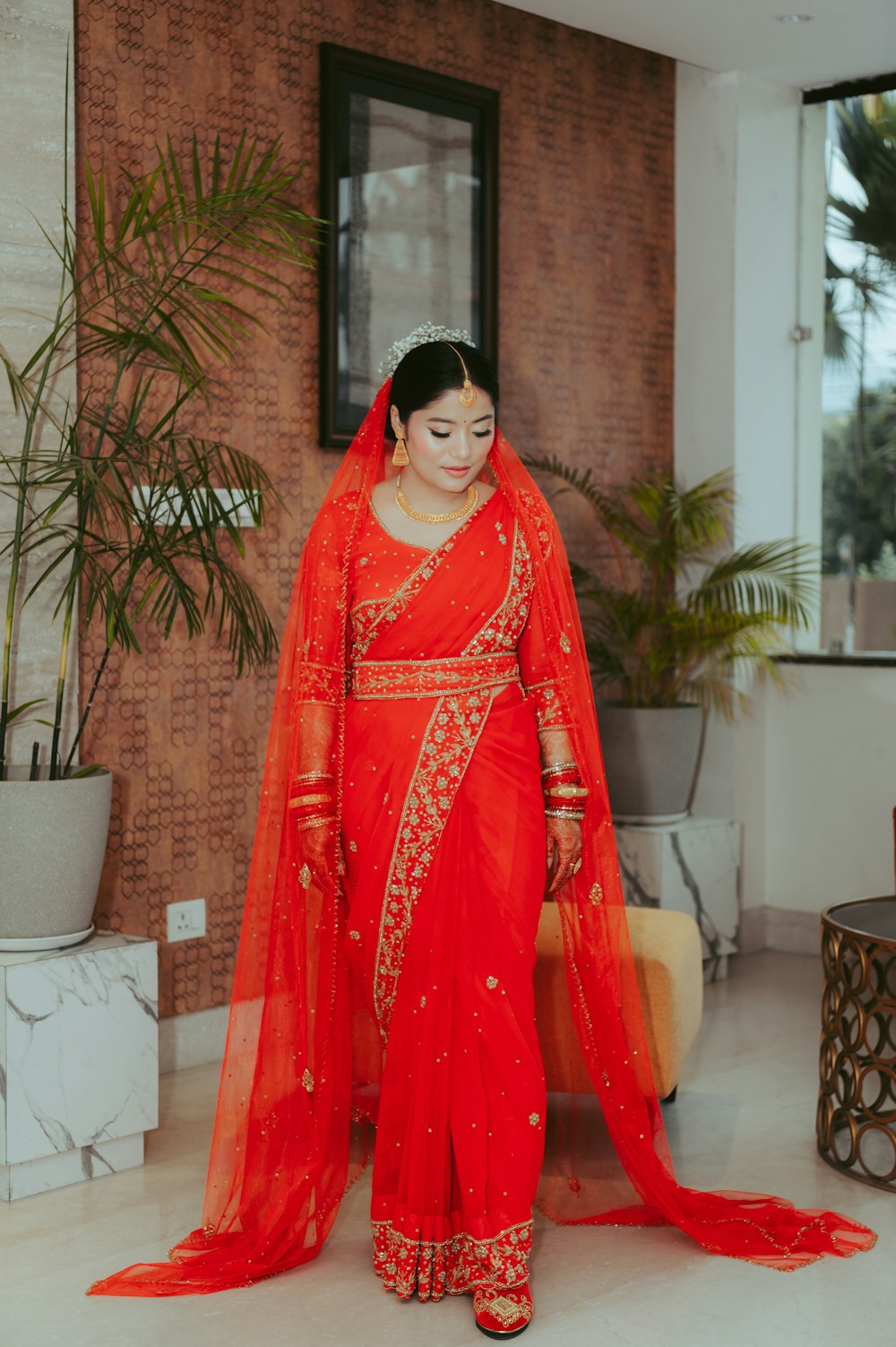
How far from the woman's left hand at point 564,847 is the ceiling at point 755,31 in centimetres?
279

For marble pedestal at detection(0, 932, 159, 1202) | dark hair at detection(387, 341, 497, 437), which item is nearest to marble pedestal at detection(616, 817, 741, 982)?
marble pedestal at detection(0, 932, 159, 1202)

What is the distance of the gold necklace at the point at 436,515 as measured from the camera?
286 cm

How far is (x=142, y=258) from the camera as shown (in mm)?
3871

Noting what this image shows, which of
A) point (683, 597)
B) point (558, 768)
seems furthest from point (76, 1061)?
point (683, 597)

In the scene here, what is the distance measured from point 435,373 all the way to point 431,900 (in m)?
0.95

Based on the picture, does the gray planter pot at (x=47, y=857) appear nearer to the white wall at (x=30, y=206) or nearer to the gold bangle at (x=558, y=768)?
the white wall at (x=30, y=206)

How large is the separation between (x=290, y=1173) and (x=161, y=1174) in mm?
539

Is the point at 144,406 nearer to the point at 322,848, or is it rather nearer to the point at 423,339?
the point at 423,339

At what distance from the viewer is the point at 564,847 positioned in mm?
2867

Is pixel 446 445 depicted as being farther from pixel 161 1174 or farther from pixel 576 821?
pixel 161 1174

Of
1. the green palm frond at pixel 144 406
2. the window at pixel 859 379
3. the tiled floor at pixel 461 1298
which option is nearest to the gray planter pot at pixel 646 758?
the window at pixel 859 379

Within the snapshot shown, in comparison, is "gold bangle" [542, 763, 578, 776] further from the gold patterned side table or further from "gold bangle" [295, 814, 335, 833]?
the gold patterned side table

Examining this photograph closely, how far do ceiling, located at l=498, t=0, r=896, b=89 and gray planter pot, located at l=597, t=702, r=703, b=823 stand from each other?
6.95 feet

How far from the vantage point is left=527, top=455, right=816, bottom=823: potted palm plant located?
16.1ft
